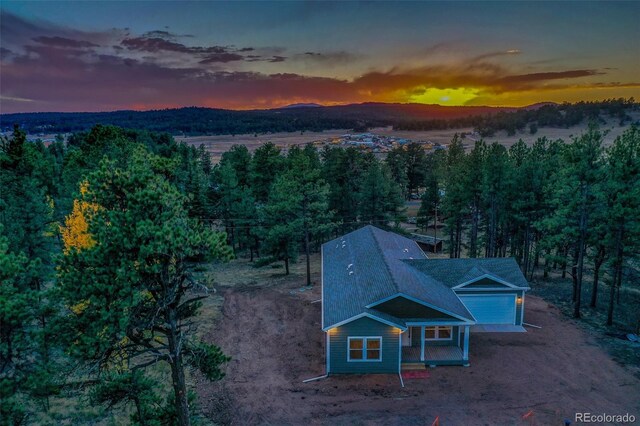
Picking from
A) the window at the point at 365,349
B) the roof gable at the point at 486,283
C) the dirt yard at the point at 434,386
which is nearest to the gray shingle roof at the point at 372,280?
the roof gable at the point at 486,283

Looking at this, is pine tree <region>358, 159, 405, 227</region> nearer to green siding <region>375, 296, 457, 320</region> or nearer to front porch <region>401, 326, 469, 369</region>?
front porch <region>401, 326, 469, 369</region>

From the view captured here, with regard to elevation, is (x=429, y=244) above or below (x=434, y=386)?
below

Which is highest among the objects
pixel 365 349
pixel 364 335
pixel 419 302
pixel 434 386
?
pixel 419 302

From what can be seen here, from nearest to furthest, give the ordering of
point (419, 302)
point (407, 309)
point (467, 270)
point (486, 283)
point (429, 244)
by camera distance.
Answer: point (419, 302)
point (407, 309)
point (486, 283)
point (467, 270)
point (429, 244)

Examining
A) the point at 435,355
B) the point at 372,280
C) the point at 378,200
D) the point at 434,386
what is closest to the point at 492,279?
the point at 435,355

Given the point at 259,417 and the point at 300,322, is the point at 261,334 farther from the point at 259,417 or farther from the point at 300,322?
the point at 259,417

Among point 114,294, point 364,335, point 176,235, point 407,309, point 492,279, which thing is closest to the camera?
point 114,294

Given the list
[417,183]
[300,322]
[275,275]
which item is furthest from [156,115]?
[300,322]

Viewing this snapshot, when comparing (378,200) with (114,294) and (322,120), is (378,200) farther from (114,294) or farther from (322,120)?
(322,120)
